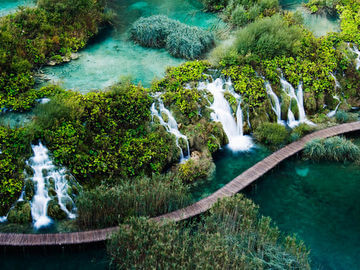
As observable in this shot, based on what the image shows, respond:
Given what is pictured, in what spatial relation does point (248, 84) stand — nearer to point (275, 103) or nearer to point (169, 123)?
point (275, 103)

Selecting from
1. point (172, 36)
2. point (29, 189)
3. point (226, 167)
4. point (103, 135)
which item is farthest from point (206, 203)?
point (172, 36)

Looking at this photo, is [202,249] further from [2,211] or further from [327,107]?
[327,107]

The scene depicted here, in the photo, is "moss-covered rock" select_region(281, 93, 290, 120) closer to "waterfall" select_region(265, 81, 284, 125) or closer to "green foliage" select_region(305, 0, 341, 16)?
"waterfall" select_region(265, 81, 284, 125)

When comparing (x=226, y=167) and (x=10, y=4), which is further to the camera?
(x=10, y=4)


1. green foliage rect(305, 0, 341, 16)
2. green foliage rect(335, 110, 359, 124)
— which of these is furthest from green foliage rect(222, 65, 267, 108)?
green foliage rect(305, 0, 341, 16)

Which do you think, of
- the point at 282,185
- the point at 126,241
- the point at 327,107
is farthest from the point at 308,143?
the point at 126,241
